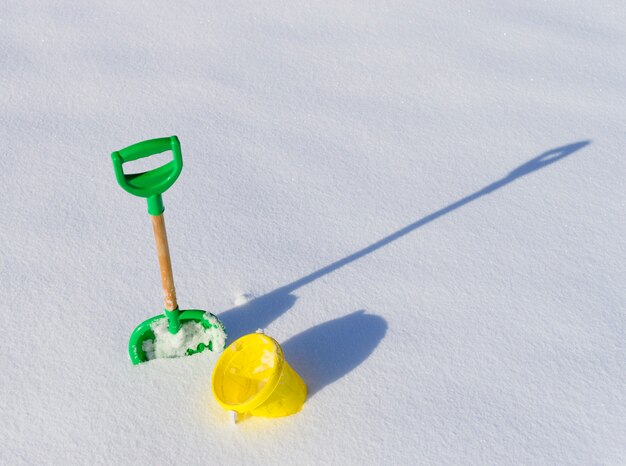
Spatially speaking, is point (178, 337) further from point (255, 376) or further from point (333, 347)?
point (333, 347)

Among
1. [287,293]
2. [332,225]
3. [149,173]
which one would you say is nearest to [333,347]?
[287,293]

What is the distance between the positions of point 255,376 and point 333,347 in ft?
1.19

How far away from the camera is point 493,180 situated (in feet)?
9.95

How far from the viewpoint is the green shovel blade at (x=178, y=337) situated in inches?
88.0

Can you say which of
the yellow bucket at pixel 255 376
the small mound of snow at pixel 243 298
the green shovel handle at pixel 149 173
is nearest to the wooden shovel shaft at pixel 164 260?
the green shovel handle at pixel 149 173

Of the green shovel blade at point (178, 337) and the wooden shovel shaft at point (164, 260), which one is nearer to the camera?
the wooden shovel shaft at point (164, 260)

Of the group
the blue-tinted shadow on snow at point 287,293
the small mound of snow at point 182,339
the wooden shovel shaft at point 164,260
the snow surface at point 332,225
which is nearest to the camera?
the wooden shovel shaft at point 164,260

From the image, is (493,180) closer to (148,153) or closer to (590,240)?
(590,240)

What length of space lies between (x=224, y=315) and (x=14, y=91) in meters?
1.82

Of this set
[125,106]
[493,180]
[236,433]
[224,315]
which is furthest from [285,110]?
[236,433]

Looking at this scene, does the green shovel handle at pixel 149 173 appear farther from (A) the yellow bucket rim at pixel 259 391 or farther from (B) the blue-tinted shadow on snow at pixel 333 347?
(B) the blue-tinted shadow on snow at pixel 333 347

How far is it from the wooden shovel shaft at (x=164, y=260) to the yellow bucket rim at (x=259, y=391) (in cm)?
25

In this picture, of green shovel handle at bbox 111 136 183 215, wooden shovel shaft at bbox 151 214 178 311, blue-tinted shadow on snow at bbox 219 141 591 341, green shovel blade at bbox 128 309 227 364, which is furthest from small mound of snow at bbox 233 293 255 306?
green shovel handle at bbox 111 136 183 215

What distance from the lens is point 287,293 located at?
8.23 feet
